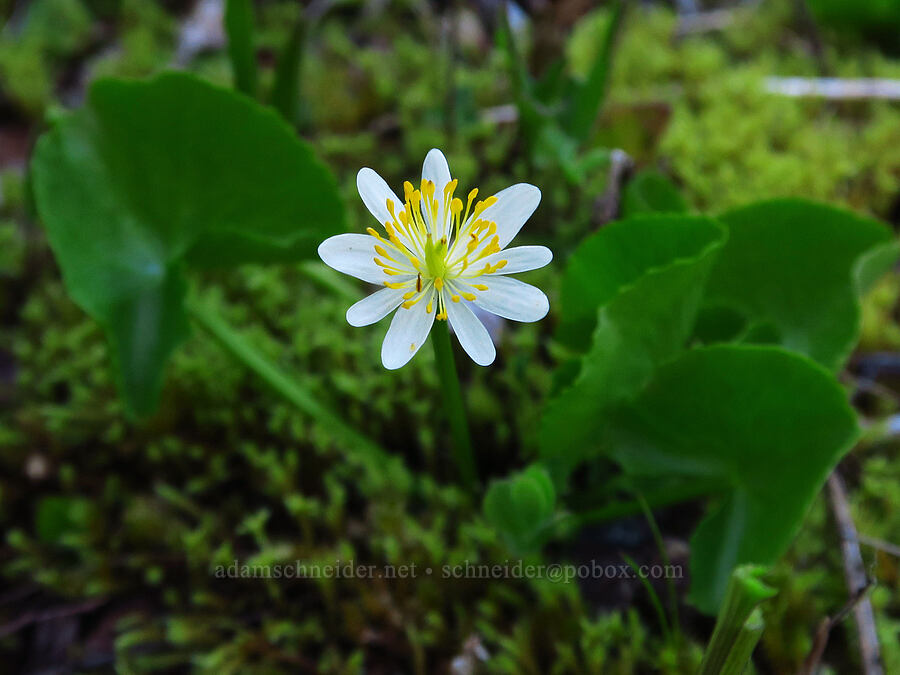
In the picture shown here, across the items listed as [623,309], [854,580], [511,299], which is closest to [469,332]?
[511,299]

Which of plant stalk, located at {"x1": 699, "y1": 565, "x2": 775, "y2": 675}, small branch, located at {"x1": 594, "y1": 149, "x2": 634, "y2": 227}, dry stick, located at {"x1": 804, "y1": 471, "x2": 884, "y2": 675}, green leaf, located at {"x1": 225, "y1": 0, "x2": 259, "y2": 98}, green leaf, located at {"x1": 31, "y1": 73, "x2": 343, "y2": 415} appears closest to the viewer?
plant stalk, located at {"x1": 699, "y1": 565, "x2": 775, "y2": 675}

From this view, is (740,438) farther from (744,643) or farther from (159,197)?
(159,197)

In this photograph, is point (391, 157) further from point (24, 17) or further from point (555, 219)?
point (24, 17)

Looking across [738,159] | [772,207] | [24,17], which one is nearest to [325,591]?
[772,207]

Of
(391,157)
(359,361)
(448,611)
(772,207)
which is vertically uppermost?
(391,157)

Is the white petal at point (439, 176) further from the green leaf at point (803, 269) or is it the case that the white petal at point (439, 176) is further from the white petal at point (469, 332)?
the green leaf at point (803, 269)

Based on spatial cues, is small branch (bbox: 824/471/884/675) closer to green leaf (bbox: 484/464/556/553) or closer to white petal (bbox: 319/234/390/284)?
green leaf (bbox: 484/464/556/553)

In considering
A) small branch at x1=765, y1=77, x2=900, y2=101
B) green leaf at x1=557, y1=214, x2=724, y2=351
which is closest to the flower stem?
green leaf at x1=557, y1=214, x2=724, y2=351
